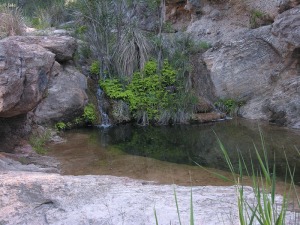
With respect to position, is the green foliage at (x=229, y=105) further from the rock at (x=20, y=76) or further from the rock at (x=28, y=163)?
the rock at (x=28, y=163)

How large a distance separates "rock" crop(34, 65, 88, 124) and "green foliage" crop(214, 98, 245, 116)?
3577 millimetres

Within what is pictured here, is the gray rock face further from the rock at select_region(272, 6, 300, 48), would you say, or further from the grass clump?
the grass clump

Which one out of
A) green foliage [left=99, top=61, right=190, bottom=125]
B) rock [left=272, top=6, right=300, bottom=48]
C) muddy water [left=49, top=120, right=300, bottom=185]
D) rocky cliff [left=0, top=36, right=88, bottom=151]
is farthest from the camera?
green foliage [left=99, top=61, right=190, bottom=125]

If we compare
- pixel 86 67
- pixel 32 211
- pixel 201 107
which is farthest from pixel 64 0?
pixel 32 211

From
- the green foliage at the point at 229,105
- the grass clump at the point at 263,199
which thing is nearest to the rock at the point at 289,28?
the green foliage at the point at 229,105

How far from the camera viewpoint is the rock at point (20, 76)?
5645 mm

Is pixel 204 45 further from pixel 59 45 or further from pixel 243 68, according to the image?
pixel 59 45

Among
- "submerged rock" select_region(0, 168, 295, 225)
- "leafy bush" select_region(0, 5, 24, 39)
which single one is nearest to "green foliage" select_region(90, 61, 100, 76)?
"leafy bush" select_region(0, 5, 24, 39)

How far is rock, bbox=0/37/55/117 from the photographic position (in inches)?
222

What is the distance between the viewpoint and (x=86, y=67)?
11.4 m

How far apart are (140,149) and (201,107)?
3.47 meters

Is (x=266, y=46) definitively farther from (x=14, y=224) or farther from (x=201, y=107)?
(x=14, y=224)

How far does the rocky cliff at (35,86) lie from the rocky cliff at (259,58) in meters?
3.69

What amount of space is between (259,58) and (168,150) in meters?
4.72
